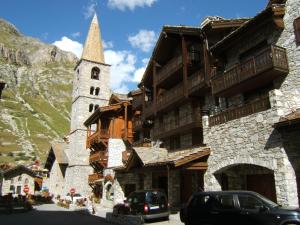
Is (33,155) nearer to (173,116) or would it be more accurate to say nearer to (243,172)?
(173,116)

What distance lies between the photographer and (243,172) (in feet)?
61.2

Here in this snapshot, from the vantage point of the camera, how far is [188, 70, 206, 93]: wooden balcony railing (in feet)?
70.7

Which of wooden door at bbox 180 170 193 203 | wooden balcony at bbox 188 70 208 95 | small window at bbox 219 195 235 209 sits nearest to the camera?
small window at bbox 219 195 235 209

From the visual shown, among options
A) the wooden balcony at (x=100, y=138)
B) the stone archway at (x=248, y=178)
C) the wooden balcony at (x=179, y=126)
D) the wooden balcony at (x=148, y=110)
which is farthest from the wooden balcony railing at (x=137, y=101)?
the stone archway at (x=248, y=178)

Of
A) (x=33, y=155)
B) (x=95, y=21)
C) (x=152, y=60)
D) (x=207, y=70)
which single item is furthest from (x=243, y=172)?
(x=33, y=155)

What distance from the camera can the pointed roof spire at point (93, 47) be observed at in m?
48.7

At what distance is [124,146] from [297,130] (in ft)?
80.5

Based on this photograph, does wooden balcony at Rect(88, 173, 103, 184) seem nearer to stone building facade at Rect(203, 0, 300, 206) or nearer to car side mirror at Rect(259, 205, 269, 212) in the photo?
stone building facade at Rect(203, 0, 300, 206)

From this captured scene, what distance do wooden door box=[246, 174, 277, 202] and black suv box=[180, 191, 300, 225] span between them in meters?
5.68

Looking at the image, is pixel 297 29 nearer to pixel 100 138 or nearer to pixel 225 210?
pixel 225 210

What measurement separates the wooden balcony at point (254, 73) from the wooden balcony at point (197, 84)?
188 cm

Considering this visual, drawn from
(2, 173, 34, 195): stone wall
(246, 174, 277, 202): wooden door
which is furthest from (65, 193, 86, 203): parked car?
(246, 174, 277, 202): wooden door

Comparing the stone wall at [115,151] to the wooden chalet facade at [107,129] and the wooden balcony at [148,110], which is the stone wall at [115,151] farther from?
the wooden balcony at [148,110]

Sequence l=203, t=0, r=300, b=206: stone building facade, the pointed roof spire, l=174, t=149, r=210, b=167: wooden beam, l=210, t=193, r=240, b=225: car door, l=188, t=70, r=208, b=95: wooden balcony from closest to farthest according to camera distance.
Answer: l=210, t=193, r=240, b=225: car door
l=203, t=0, r=300, b=206: stone building facade
l=174, t=149, r=210, b=167: wooden beam
l=188, t=70, r=208, b=95: wooden balcony
the pointed roof spire
